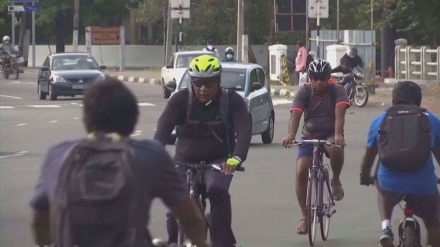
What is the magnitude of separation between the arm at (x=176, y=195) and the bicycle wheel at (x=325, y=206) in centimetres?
564

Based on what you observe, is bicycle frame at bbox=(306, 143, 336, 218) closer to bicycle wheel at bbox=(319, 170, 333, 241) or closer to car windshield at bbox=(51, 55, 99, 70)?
bicycle wheel at bbox=(319, 170, 333, 241)

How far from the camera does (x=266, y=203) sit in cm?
1355

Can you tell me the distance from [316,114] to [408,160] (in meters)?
2.81

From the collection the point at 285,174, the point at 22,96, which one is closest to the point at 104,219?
the point at 285,174

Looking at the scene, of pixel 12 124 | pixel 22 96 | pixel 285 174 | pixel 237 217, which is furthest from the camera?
pixel 22 96

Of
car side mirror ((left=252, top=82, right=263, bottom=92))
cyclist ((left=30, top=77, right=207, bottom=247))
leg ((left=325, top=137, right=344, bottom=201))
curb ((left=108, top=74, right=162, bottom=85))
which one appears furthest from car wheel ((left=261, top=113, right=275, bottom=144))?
A: curb ((left=108, top=74, right=162, bottom=85))

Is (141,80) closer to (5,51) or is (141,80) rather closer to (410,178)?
(5,51)

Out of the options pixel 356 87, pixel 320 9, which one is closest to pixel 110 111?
pixel 356 87

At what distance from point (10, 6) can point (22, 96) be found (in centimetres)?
2238

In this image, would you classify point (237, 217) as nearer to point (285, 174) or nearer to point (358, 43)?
point (285, 174)

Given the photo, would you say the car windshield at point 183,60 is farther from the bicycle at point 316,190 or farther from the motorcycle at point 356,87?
the bicycle at point 316,190

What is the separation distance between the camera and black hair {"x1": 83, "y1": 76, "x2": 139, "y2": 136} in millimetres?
4617

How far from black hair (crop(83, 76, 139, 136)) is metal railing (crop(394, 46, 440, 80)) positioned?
34.7 meters

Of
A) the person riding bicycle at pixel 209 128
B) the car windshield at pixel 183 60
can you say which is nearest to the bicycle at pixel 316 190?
the person riding bicycle at pixel 209 128
